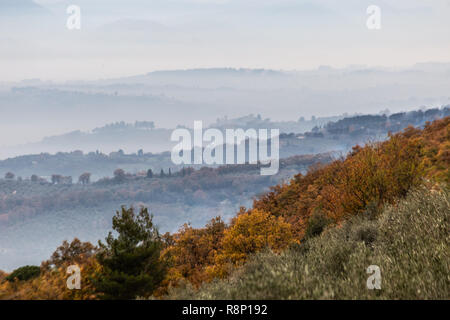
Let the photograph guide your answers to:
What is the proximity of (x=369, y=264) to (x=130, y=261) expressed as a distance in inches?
297

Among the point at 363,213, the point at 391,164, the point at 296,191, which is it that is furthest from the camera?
the point at 296,191

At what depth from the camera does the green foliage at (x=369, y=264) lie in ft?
28.6

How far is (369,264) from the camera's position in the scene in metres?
10.8

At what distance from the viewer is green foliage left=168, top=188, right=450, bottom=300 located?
8.73 metres

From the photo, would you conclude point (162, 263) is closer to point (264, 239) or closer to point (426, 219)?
point (426, 219)

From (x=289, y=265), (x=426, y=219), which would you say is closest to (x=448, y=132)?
(x=426, y=219)

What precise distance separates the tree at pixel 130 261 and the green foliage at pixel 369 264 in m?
1.65

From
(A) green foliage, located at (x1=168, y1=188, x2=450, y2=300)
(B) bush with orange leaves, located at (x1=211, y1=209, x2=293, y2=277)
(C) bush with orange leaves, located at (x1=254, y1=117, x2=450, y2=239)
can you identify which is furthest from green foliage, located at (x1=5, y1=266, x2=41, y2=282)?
(C) bush with orange leaves, located at (x1=254, y1=117, x2=450, y2=239)

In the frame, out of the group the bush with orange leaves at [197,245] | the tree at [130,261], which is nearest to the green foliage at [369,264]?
the tree at [130,261]

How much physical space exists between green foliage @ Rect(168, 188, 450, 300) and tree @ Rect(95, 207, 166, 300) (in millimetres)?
1653

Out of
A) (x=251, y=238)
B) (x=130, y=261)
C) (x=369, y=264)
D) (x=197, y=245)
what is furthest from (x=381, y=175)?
(x=197, y=245)

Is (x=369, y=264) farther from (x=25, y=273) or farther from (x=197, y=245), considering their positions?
(x=197, y=245)
